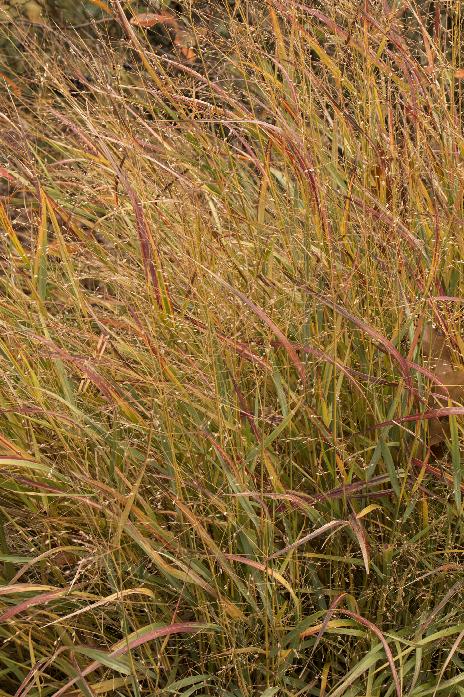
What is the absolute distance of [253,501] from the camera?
6.24 ft

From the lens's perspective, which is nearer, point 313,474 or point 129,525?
point 129,525

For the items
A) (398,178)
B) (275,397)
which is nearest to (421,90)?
(398,178)

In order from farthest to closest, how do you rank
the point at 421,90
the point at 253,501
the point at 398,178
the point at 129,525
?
the point at 421,90, the point at 398,178, the point at 253,501, the point at 129,525

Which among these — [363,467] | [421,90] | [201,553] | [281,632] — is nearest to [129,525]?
[201,553]

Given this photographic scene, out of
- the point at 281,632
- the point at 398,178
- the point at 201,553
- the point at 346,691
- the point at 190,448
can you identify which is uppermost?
the point at 398,178

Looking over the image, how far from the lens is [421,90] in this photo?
2461mm

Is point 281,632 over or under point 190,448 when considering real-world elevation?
under

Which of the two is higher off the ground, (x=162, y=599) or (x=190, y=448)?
(x=190, y=448)

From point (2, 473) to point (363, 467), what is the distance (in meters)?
0.65

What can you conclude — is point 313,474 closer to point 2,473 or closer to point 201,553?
point 201,553

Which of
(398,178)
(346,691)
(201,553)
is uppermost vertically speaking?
(398,178)

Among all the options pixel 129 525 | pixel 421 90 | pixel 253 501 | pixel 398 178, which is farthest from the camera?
pixel 421 90

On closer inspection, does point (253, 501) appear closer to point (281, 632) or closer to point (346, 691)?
point (281, 632)

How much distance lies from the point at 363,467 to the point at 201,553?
336mm
